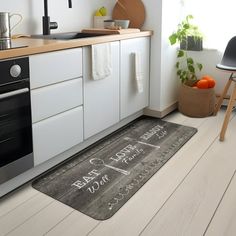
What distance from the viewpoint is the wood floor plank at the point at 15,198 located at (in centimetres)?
187

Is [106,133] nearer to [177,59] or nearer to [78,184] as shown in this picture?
[78,184]

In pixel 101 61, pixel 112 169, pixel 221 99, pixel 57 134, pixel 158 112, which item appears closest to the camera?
pixel 57 134

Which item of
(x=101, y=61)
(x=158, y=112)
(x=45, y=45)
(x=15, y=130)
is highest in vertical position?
(x=45, y=45)

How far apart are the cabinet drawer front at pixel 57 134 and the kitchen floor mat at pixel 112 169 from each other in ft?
0.50

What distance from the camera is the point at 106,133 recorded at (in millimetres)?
2797

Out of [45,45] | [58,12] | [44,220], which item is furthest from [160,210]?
[58,12]

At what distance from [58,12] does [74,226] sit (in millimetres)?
1724

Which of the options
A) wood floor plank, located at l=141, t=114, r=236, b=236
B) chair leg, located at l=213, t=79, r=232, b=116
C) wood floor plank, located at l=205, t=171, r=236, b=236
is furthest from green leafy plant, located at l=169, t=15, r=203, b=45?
wood floor plank, located at l=205, t=171, r=236, b=236

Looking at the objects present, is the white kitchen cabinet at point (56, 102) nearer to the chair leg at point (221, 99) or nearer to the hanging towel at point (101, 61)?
the hanging towel at point (101, 61)

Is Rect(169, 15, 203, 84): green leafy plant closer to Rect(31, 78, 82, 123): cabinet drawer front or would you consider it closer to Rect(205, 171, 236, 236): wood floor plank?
Result: Rect(31, 78, 82, 123): cabinet drawer front

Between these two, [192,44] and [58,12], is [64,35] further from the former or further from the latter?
[192,44]

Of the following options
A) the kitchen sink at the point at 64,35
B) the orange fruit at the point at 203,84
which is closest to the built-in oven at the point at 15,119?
the kitchen sink at the point at 64,35

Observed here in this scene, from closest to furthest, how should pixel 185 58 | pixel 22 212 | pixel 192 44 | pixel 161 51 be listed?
pixel 22 212
pixel 161 51
pixel 192 44
pixel 185 58

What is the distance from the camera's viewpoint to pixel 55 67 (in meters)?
2.06
